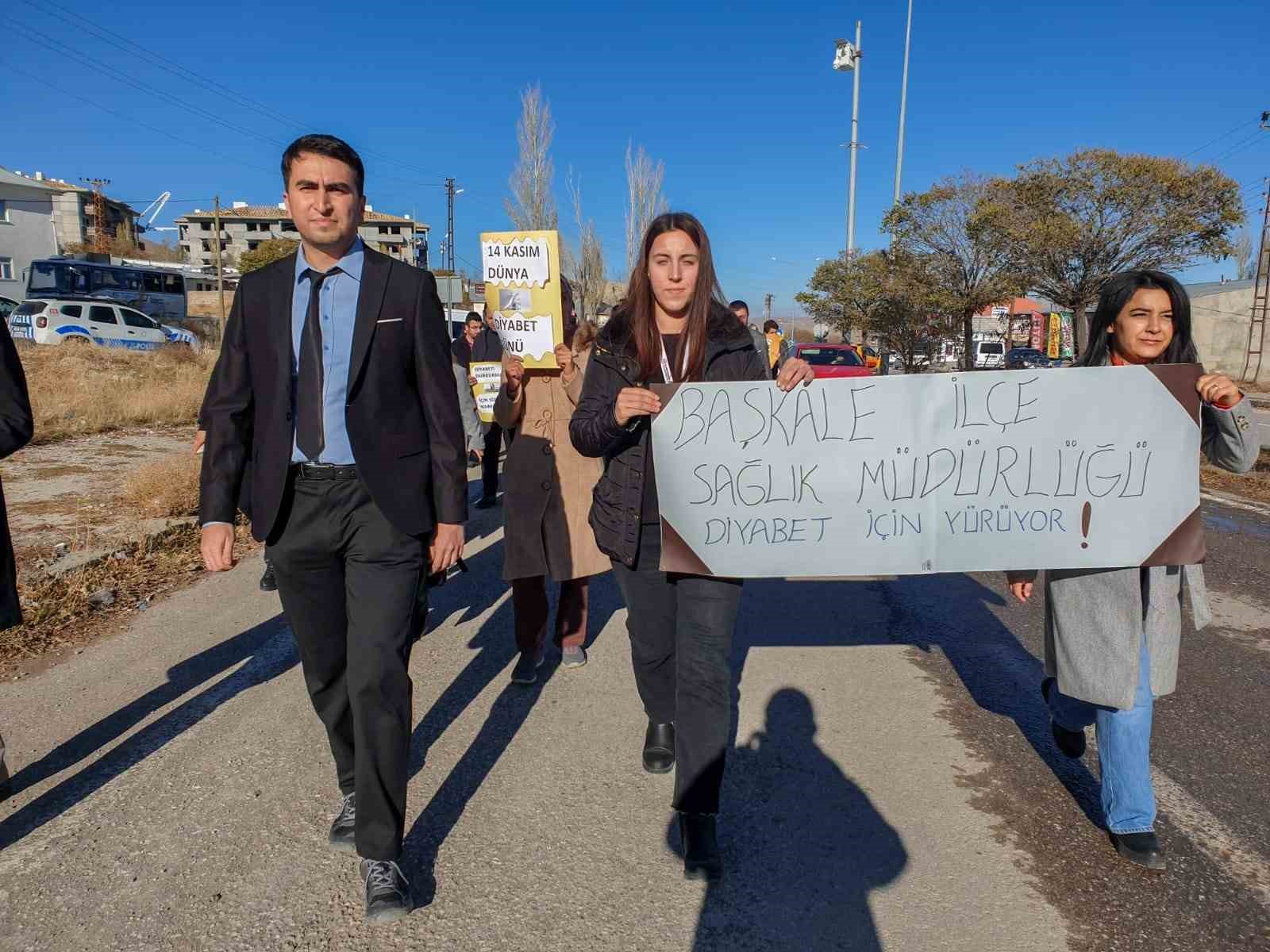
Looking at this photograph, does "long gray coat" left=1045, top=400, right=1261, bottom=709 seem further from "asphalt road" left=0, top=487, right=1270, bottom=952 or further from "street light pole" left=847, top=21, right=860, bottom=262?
"street light pole" left=847, top=21, right=860, bottom=262

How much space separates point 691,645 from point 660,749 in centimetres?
86

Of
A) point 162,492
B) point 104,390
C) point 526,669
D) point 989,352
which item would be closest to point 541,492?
point 526,669

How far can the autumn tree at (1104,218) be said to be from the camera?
23.8 meters

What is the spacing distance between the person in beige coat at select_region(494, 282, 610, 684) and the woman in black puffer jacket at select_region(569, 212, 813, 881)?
1087 mm

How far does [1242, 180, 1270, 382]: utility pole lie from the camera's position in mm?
33375

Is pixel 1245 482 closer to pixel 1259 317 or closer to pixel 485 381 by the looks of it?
pixel 485 381

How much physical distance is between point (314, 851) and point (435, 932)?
0.65m

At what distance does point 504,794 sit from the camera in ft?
10.9

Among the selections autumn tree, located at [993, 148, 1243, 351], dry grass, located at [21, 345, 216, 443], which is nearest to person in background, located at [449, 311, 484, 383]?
dry grass, located at [21, 345, 216, 443]

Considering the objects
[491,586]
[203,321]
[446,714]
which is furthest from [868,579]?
[203,321]

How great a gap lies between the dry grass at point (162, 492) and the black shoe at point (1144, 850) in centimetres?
786

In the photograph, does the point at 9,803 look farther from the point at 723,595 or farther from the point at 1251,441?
the point at 1251,441

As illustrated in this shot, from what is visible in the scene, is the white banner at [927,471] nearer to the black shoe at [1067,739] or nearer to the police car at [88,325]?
the black shoe at [1067,739]

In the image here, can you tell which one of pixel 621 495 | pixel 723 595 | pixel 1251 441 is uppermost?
pixel 1251 441
